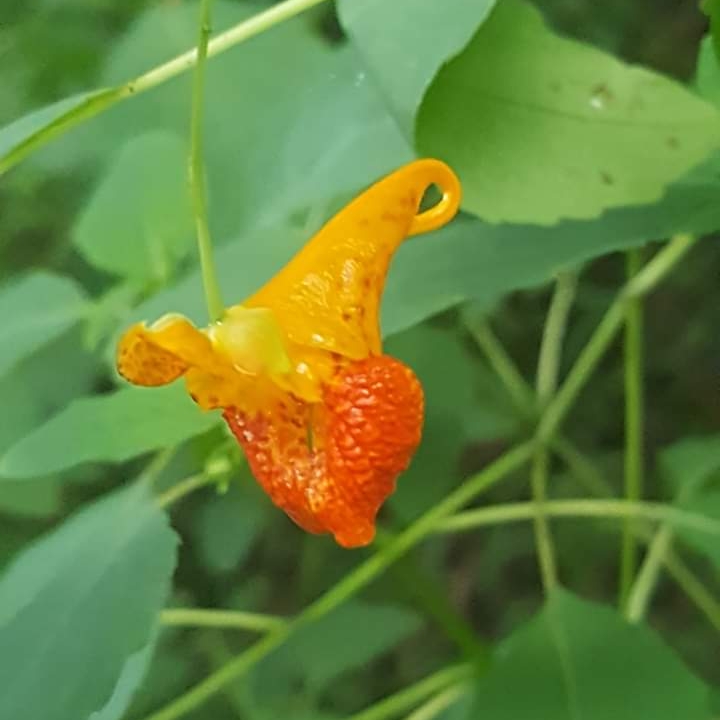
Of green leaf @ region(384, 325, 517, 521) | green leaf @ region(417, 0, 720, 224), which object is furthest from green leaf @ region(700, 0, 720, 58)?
green leaf @ region(384, 325, 517, 521)

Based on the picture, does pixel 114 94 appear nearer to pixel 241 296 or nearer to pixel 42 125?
pixel 42 125

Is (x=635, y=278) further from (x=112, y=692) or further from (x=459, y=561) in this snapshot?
(x=459, y=561)

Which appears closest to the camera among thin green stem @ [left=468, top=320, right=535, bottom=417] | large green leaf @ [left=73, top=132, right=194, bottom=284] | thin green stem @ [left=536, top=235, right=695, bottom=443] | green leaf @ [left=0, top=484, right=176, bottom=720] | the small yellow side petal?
the small yellow side petal

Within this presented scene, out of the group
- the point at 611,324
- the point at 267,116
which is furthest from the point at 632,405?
the point at 267,116

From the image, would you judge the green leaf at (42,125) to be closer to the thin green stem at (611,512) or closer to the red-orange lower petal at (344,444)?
the red-orange lower petal at (344,444)

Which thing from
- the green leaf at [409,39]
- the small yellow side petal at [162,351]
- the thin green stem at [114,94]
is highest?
the thin green stem at [114,94]

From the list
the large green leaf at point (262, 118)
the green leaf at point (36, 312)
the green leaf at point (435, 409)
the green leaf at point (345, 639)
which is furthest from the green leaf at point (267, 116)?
the green leaf at point (345, 639)

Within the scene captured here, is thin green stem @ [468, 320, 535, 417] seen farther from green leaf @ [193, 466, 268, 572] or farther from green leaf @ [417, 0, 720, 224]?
green leaf @ [417, 0, 720, 224]
